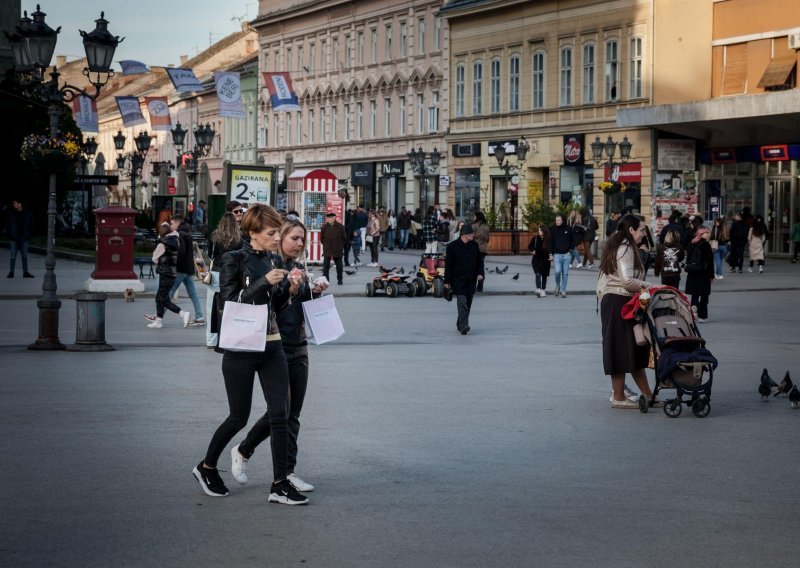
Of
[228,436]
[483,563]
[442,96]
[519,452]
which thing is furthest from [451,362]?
[442,96]

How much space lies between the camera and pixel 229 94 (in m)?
46.7

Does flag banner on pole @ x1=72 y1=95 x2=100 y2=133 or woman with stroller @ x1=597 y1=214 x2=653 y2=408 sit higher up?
flag banner on pole @ x1=72 y1=95 x2=100 y2=133

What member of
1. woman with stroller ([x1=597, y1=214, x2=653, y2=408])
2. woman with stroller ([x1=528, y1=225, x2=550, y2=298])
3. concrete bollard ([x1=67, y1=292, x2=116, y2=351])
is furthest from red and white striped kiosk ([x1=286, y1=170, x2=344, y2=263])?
woman with stroller ([x1=597, y1=214, x2=653, y2=408])

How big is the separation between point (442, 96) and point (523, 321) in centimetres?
4344

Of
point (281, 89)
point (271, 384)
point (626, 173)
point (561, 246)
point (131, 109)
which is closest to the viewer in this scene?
point (271, 384)

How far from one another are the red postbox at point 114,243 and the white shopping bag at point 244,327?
21.3 m

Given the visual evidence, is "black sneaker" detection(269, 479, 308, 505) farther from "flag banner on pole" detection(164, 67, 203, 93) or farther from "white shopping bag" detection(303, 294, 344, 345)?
"flag banner on pole" detection(164, 67, 203, 93)

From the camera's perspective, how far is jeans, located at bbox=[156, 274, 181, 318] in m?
21.8

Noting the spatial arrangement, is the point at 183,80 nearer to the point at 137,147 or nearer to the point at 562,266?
the point at 562,266

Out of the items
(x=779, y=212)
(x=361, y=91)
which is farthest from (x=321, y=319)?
(x=361, y=91)

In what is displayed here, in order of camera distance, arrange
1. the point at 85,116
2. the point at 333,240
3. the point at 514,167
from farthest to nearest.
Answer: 1. the point at 514,167
2. the point at 85,116
3. the point at 333,240

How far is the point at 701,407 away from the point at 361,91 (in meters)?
63.6

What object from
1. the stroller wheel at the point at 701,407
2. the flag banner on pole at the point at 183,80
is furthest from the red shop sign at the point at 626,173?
the stroller wheel at the point at 701,407

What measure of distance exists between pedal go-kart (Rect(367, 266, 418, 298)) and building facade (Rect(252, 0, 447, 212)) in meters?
30.3
